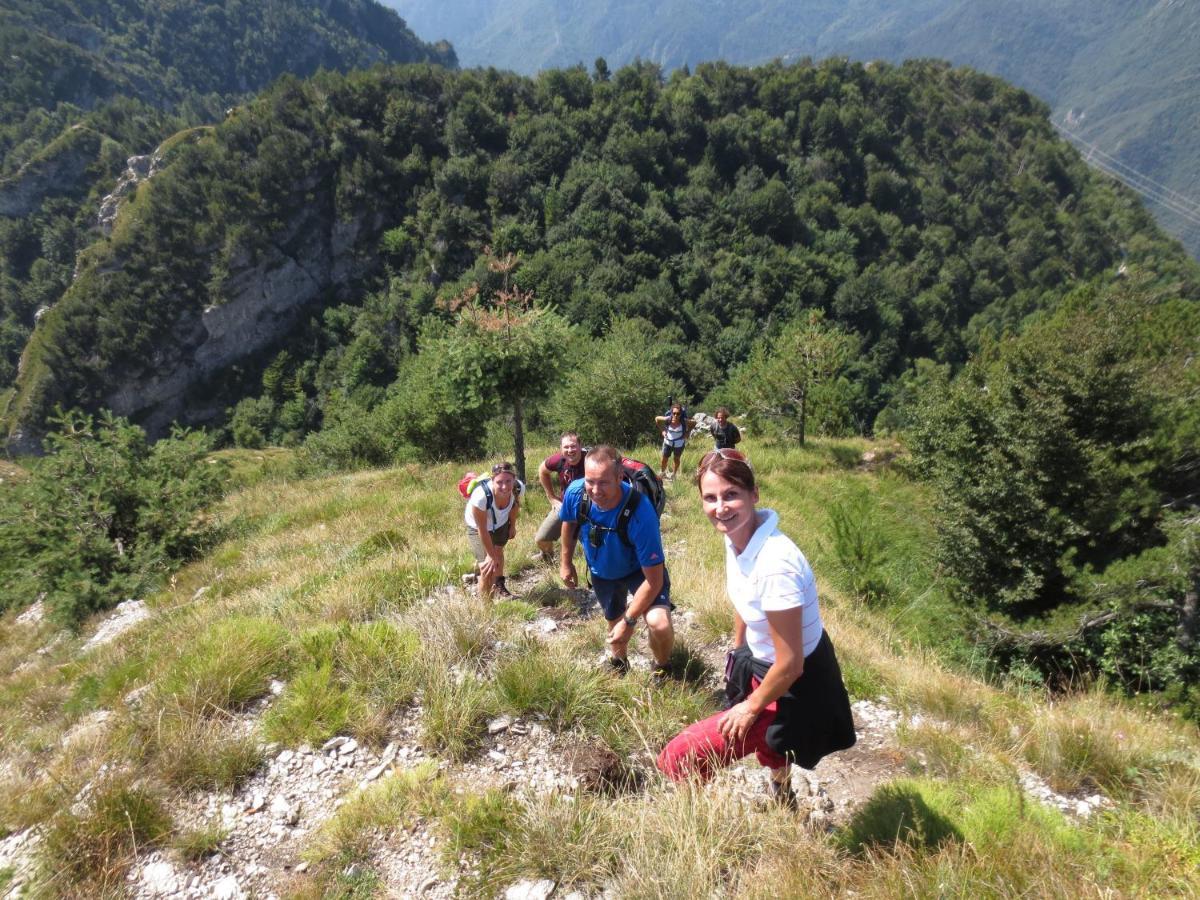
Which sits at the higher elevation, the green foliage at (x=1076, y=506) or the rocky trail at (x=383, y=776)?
the green foliage at (x=1076, y=506)

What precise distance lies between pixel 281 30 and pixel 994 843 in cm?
20725

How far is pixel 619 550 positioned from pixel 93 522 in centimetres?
1043

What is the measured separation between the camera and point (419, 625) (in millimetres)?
4031

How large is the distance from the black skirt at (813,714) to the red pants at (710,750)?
75mm

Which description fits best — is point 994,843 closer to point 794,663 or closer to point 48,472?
point 794,663

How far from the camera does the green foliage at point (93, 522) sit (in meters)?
8.77

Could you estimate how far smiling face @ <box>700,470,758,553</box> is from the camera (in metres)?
2.27

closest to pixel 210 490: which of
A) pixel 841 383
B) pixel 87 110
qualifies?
pixel 841 383

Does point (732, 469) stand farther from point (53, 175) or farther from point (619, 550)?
point (53, 175)

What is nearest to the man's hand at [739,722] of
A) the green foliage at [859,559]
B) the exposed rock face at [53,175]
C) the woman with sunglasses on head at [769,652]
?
the woman with sunglasses on head at [769,652]

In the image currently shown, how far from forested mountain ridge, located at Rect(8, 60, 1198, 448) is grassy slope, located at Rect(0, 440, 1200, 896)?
53.8 metres

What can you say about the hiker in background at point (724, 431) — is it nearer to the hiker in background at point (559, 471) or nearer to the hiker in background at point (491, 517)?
the hiker in background at point (559, 471)

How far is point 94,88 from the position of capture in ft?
353

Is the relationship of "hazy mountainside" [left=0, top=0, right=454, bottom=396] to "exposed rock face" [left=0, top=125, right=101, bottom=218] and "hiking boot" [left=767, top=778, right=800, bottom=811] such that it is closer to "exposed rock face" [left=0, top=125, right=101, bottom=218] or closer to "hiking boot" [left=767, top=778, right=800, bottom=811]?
"exposed rock face" [left=0, top=125, right=101, bottom=218]
